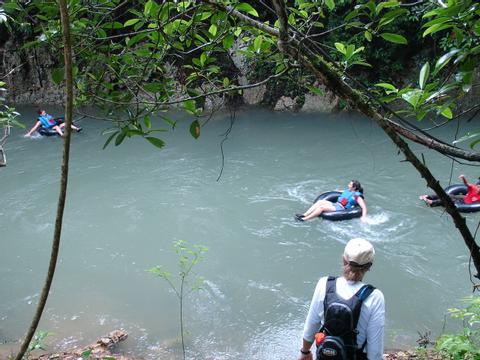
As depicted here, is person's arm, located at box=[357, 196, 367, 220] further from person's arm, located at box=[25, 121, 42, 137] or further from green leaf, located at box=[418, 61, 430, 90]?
person's arm, located at box=[25, 121, 42, 137]

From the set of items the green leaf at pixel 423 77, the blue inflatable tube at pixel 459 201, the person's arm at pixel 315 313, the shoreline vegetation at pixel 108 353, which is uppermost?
the green leaf at pixel 423 77

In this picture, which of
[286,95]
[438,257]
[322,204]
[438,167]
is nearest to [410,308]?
[438,257]

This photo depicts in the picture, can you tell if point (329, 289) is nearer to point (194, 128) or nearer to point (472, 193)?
point (194, 128)

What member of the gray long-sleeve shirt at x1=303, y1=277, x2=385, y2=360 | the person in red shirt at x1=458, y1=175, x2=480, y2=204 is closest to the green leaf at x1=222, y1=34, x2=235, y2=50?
the gray long-sleeve shirt at x1=303, y1=277, x2=385, y2=360

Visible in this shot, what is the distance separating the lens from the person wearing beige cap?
7.22ft

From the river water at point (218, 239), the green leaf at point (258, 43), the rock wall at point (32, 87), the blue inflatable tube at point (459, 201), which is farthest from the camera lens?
the rock wall at point (32, 87)

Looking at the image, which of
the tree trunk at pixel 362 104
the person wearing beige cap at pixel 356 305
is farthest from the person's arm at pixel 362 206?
the tree trunk at pixel 362 104

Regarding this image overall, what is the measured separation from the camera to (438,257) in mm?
6539

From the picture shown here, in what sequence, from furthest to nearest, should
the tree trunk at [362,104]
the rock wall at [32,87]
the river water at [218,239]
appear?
the rock wall at [32,87]
the river water at [218,239]
the tree trunk at [362,104]

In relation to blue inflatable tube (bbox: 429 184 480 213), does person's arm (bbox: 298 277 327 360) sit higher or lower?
higher

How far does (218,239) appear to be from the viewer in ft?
23.8

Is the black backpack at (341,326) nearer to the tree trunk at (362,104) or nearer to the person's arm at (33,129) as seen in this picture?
the tree trunk at (362,104)

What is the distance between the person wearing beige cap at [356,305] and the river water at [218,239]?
8.78 feet

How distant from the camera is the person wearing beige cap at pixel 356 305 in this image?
7.22 feet
